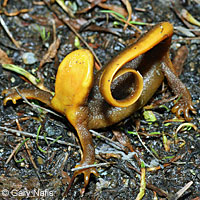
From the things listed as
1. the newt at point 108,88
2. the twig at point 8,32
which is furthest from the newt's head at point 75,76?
the twig at point 8,32

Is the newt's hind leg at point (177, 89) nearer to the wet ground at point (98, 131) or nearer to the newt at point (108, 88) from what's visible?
the newt at point (108, 88)

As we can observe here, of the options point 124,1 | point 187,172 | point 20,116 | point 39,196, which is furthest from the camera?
point 124,1

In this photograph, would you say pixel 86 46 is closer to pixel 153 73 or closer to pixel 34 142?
pixel 153 73

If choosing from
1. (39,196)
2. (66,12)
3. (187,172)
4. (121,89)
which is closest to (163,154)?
(187,172)

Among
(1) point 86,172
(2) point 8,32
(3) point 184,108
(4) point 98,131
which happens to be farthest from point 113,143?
(2) point 8,32

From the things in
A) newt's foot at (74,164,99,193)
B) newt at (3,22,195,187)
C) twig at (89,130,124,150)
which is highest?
newt at (3,22,195,187)

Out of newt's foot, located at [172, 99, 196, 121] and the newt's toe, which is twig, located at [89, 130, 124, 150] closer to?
the newt's toe

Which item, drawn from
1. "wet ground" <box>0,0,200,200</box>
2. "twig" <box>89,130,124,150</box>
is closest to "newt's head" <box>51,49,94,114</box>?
"twig" <box>89,130,124,150</box>
